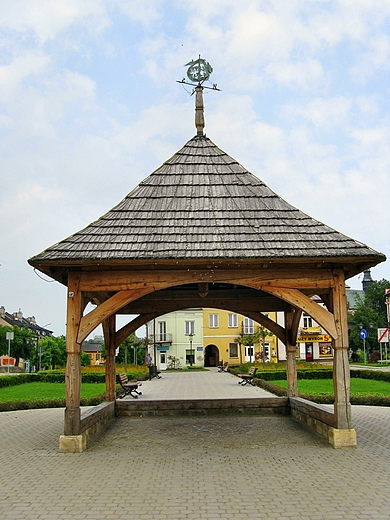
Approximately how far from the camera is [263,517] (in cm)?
555

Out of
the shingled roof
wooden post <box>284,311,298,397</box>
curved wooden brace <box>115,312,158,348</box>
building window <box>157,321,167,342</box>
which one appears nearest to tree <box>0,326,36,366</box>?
building window <box>157,321,167,342</box>

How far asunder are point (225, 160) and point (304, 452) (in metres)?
5.89

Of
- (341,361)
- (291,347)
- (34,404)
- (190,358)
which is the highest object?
(291,347)

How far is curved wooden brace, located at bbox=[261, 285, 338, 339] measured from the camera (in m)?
8.86

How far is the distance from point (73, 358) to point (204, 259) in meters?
2.69

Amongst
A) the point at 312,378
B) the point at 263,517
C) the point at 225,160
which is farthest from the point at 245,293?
the point at 312,378

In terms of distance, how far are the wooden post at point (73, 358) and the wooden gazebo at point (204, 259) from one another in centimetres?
2

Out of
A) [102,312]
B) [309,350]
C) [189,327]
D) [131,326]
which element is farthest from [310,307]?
[309,350]

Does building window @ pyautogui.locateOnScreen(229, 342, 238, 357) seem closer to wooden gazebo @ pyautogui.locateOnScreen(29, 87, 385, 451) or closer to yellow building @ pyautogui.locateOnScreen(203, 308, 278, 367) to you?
yellow building @ pyautogui.locateOnScreen(203, 308, 278, 367)

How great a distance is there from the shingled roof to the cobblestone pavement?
119 inches

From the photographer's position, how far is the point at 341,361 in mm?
8891

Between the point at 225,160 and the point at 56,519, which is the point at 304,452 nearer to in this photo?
the point at 56,519

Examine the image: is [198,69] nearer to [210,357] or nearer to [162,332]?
[162,332]

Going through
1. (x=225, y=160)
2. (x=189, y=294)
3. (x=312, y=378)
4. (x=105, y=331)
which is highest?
(x=225, y=160)
